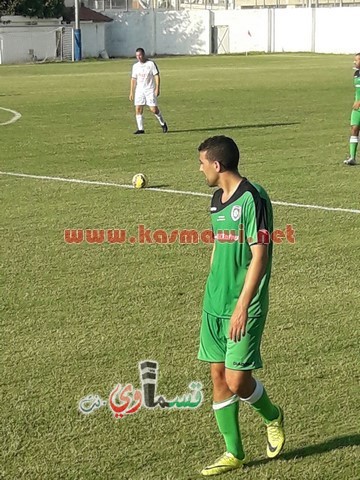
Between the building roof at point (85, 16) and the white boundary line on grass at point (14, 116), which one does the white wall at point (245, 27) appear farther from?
the white boundary line on grass at point (14, 116)

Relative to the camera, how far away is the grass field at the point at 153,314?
5699 mm

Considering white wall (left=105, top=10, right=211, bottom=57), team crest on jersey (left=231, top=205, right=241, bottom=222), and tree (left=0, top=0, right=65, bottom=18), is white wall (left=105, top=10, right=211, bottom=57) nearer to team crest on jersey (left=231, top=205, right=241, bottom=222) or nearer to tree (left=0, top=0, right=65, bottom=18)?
tree (left=0, top=0, right=65, bottom=18)

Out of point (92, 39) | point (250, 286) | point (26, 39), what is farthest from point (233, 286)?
point (92, 39)

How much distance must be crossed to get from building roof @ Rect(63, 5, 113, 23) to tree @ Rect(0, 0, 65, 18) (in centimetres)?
373

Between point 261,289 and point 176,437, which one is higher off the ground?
point 261,289

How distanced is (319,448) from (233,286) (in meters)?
1.29

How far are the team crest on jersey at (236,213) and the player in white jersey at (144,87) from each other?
58.1 ft

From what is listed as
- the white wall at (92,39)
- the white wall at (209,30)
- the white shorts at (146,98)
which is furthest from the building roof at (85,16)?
the white shorts at (146,98)

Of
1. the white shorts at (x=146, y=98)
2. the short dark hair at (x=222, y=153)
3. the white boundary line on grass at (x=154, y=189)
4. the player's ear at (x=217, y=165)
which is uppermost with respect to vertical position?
the short dark hair at (x=222, y=153)

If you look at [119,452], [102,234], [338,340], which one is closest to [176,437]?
[119,452]

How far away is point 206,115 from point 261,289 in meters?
22.1

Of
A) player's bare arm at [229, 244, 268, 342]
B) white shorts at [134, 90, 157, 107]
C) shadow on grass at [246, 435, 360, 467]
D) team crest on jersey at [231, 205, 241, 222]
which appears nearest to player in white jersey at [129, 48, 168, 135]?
white shorts at [134, 90, 157, 107]

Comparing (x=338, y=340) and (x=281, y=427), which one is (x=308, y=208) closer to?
(x=338, y=340)

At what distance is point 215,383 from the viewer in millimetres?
5305
